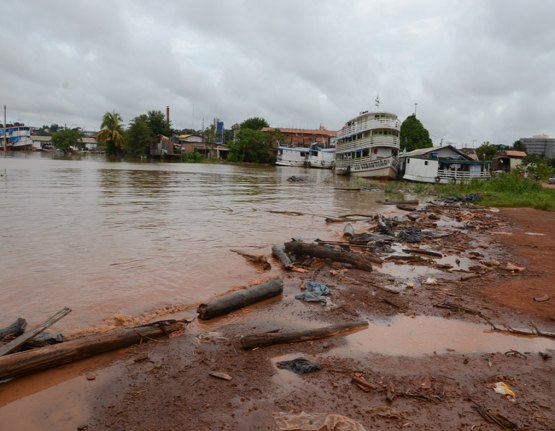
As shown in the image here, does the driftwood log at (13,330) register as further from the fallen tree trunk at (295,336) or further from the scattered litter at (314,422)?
the scattered litter at (314,422)

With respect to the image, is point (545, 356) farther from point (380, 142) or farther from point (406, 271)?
point (380, 142)

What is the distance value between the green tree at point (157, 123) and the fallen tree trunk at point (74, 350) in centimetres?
8523

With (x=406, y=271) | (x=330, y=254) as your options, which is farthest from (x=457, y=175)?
(x=330, y=254)

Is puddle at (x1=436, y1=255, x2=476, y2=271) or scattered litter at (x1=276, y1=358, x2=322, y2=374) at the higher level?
puddle at (x1=436, y1=255, x2=476, y2=271)

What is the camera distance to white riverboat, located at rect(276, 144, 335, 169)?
72.4 metres

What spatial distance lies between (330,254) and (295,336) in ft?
12.5

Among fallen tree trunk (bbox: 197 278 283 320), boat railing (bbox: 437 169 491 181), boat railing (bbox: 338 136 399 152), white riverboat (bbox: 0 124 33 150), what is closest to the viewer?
fallen tree trunk (bbox: 197 278 283 320)

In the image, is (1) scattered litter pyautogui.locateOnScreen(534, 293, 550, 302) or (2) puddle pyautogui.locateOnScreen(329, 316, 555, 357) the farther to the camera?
(1) scattered litter pyautogui.locateOnScreen(534, 293, 550, 302)

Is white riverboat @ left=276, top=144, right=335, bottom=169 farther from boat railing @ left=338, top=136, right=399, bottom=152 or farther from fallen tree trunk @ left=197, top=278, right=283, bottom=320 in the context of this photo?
fallen tree trunk @ left=197, top=278, right=283, bottom=320

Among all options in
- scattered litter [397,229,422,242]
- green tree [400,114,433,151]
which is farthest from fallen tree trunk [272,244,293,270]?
green tree [400,114,433,151]

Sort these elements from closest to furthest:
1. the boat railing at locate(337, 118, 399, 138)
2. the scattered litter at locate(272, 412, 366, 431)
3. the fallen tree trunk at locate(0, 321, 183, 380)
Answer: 1. the scattered litter at locate(272, 412, 366, 431)
2. the fallen tree trunk at locate(0, 321, 183, 380)
3. the boat railing at locate(337, 118, 399, 138)

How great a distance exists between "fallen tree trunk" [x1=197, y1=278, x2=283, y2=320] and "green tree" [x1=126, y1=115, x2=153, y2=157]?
80.2 m

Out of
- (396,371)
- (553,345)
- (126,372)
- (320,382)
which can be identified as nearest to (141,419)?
(126,372)

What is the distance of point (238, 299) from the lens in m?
6.11
